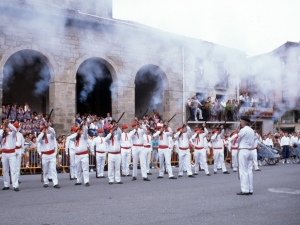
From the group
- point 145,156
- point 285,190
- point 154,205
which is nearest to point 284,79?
point 285,190

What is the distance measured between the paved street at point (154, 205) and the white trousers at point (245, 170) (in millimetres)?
275

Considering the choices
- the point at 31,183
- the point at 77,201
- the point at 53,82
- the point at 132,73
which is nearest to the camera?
the point at 77,201

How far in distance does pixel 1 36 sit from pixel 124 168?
8222 millimetres

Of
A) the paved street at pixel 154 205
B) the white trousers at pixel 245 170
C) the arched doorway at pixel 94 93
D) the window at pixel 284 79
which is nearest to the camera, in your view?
the paved street at pixel 154 205

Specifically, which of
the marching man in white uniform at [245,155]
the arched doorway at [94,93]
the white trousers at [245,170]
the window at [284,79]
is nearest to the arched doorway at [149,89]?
the arched doorway at [94,93]

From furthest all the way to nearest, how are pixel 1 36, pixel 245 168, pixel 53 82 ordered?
pixel 53 82, pixel 1 36, pixel 245 168

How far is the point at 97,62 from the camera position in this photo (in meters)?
21.5

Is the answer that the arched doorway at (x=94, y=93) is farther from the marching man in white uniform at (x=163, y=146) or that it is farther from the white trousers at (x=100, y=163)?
the marching man in white uniform at (x=163, y=146)

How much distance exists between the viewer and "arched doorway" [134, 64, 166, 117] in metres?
23.1

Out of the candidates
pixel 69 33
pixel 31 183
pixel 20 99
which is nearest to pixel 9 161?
pixel 31 183

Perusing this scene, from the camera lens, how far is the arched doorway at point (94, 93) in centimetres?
2345

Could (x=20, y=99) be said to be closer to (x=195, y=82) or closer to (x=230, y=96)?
(x=195, y=82)

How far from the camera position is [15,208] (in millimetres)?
7297

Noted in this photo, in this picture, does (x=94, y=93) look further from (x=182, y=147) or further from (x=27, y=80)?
(x=182, y=147)
